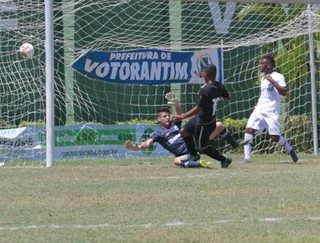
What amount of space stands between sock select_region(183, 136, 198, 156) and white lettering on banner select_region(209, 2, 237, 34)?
9.21 m

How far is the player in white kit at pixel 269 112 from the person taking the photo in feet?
55.8

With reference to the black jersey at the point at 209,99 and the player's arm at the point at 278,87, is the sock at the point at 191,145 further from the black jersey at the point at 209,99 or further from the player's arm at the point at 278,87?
the player's arm at the point at 278,87

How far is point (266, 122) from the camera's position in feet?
57.4

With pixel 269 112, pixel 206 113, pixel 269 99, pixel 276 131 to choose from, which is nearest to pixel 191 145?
pixel 206 113

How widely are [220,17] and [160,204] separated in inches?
596

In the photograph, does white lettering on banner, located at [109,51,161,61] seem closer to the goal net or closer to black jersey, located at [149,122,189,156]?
the goal net

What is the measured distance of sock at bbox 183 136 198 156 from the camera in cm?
1593

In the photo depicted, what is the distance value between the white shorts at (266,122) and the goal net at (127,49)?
12.8 feet

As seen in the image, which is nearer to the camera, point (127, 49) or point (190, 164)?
point (190, 164)

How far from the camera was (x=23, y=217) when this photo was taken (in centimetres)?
979

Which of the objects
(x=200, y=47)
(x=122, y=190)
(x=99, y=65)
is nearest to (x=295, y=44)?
(x=200, y=47)

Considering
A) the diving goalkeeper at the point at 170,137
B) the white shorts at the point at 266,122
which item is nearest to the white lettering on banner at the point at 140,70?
the diving goalkeeper at the point at 170,137

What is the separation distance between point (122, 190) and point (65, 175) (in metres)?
2.48

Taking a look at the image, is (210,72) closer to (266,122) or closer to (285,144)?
(266,122)
